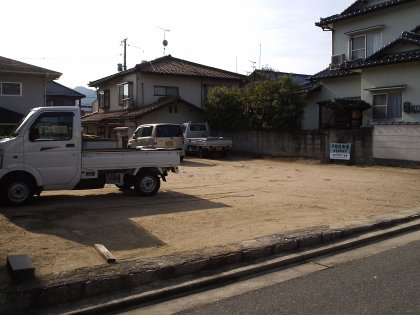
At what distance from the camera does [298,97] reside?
23312 mm

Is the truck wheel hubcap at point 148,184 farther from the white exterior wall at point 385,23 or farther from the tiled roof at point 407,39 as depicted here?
the white exterior wall at point 385,23

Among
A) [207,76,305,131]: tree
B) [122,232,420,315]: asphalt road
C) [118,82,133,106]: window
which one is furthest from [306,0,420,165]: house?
[118,82,133,106]: window

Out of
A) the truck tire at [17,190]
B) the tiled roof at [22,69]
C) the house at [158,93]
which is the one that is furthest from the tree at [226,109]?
the truck tire at [17,190]

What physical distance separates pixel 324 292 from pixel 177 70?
28489 millimetres

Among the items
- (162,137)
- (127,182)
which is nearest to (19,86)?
(162,137)

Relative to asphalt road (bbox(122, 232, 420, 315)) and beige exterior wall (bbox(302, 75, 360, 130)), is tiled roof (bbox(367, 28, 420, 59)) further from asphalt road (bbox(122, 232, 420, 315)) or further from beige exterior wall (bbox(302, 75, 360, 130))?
asphalt road (bbox(122, 232, 420, 315))

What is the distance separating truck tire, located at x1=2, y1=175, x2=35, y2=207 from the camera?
9133 mm

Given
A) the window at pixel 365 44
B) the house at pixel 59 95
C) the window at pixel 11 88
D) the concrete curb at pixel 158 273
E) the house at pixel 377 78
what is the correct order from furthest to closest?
the house at pixel 59 95 → the window at pixel 365 44 → the window at pixel 11 88 → the house at pixel 377 78 → the concrete curb at pixel 158 273

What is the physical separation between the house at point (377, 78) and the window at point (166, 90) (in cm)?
1019

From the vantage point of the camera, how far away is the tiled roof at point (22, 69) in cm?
2131

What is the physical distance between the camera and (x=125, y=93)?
3247 centimetres

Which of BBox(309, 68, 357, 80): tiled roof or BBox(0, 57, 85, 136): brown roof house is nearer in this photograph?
BBox(0, 57, 85, 136): brown roof house

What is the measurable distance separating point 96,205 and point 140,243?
11.1ft

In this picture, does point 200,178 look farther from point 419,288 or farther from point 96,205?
point 419,288
